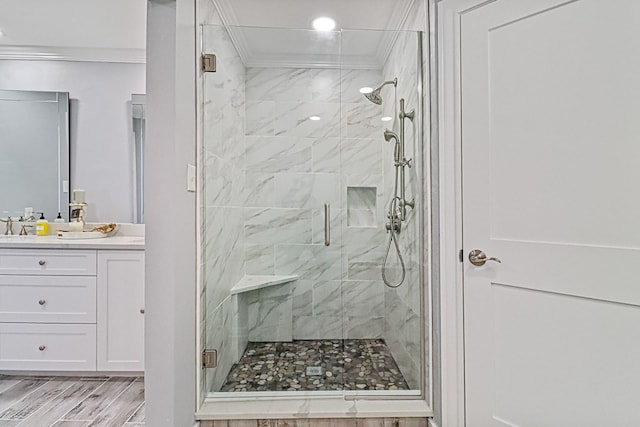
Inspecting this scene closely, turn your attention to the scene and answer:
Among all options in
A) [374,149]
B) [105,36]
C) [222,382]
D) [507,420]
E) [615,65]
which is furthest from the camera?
[105,36]

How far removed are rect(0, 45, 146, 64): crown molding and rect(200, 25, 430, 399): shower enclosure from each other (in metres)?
1.25

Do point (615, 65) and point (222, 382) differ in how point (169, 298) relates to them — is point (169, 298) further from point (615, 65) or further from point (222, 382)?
point (615, 65)

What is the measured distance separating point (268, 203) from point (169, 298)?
41.7 inches

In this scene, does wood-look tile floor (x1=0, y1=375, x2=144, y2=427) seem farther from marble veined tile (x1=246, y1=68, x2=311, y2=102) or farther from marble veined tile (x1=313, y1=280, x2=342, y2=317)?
marble veined tile (x1=246, y1=68, x2=311, y2=102)

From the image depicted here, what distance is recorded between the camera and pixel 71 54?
2902 millimetres

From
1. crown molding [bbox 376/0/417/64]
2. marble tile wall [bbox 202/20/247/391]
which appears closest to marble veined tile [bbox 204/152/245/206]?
marble tile wall [bbox 202/20/247/391]

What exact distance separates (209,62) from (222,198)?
0.73 m

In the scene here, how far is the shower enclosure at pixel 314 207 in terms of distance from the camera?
2.05 meters

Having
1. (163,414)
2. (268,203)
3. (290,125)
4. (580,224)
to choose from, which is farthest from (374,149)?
(163,414)

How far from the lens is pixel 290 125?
238 centimetres

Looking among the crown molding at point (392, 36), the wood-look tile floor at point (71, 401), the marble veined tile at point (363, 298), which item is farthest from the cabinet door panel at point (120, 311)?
the crown molding at point (392, 36)

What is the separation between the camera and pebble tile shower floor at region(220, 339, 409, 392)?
6.40ft

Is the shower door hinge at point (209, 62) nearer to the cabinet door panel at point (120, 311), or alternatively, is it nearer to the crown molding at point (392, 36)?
the crown molding at point (392, 36)

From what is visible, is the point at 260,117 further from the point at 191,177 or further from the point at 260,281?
the point at 260,281
